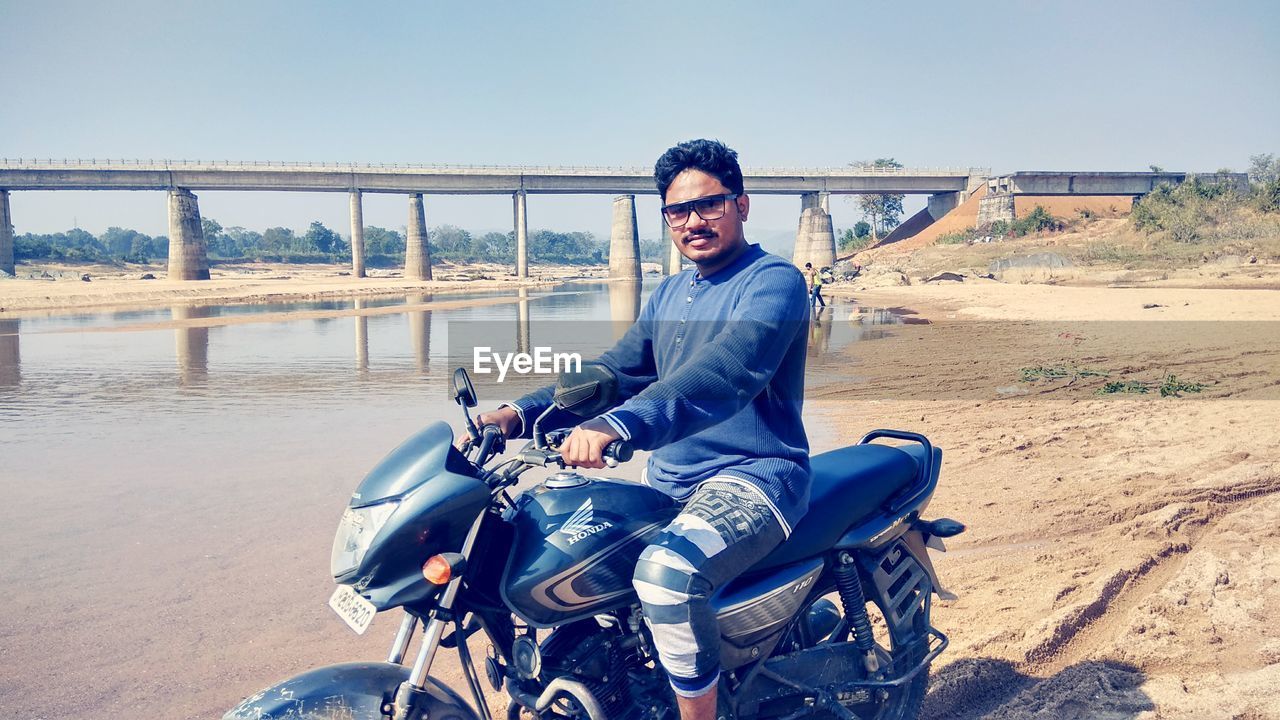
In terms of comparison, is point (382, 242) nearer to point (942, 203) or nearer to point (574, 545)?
point (942, 203)

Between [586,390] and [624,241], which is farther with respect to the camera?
[624,241]

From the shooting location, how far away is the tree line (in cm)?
8138

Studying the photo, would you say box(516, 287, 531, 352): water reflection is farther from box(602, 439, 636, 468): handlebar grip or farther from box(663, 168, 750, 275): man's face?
box(602, 439, 636, 468): handlebar grip

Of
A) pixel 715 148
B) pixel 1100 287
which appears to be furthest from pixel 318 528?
pixel 1100 287

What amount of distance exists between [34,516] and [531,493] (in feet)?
17.4

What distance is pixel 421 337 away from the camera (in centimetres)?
1959

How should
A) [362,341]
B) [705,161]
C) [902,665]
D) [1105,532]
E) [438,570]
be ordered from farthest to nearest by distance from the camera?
1. [362,341]
2. [1105,532]
3. [902,665]
4. [705,161]
5. [438,570]

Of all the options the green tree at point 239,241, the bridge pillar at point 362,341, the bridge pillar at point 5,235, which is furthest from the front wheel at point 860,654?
the green tree at point 239,241

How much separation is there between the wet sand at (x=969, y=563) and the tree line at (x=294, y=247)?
6533 centimetres

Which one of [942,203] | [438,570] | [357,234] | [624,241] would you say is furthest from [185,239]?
[438,570]

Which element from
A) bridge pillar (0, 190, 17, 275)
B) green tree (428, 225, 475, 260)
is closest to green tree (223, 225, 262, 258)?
green tree (428, 225, 475, 260)

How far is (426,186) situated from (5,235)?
28177mm

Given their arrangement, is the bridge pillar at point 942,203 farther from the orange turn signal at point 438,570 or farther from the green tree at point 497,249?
the orange turn signal at point 438,570

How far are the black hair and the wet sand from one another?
2263 millimetres
